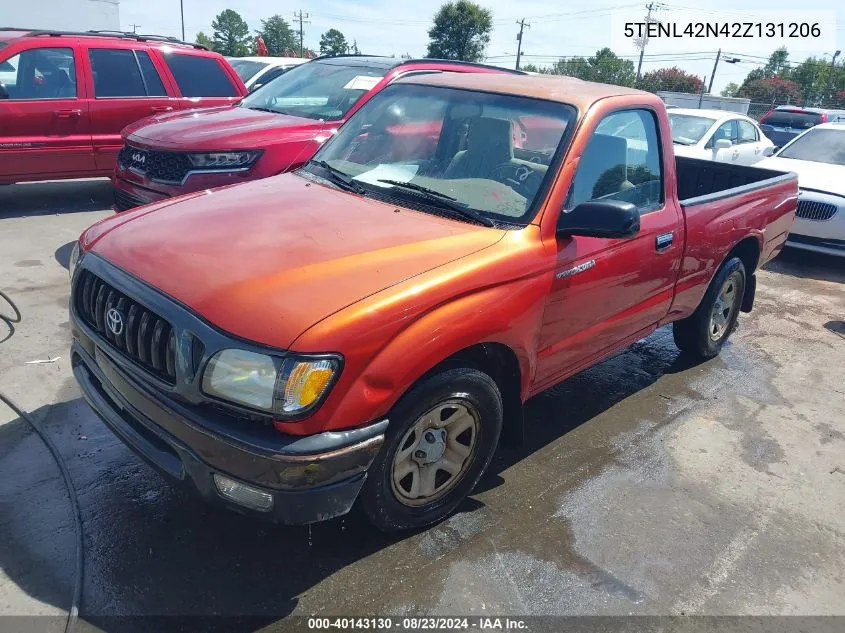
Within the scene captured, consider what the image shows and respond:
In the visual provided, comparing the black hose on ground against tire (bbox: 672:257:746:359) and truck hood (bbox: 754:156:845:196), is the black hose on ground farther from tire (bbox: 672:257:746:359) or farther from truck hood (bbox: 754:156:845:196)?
truck hood (bbox: 754:156:845:196)

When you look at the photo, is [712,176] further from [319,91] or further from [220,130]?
[220,130]

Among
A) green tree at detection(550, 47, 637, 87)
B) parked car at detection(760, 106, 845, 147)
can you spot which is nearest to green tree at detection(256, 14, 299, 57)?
green tree at detection(550, 47, 637, 87)

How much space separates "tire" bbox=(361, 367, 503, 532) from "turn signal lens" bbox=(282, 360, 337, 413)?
376 millimetres

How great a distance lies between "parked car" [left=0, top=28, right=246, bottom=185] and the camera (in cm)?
743

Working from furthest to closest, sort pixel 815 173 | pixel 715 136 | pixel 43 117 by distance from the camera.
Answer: pixel 715 136
pixel 815 173
pixel 43 117

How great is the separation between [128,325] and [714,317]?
→ 4.18m

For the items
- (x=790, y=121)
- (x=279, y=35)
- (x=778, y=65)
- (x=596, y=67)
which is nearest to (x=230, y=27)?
(x=279, y=35)

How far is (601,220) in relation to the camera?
10.1ft

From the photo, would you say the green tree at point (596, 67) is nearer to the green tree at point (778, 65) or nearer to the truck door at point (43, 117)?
the green tree at point (778, 65)

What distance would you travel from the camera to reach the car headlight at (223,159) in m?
5.75

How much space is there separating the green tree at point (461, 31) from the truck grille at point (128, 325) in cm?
5335

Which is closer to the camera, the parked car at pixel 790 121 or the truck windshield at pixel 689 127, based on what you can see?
the truck windshield at pixel 689 127

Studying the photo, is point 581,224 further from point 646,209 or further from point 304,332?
point 304,332

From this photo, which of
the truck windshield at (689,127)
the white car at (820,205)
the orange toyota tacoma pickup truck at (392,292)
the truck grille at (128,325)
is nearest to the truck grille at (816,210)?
the white car at (820,205)
